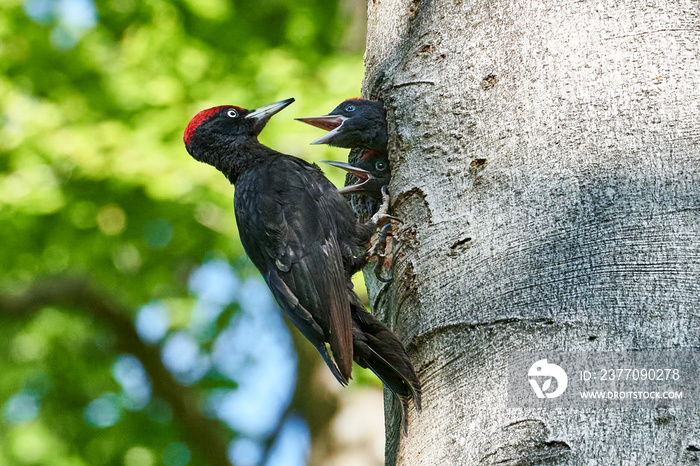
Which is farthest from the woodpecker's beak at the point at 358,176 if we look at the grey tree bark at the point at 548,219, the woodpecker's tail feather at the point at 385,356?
the grey tree bark at the point at 548,219

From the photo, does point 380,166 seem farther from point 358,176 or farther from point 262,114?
point 262,114

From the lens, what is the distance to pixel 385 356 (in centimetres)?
231

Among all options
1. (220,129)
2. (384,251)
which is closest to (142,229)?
(220,129)

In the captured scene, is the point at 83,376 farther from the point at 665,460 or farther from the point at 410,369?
the point at 665,460

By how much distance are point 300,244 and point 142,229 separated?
10.6 feet

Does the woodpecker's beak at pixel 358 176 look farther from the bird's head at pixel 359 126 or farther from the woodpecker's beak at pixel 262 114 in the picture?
the woodpecker's beak at pixel 262 114

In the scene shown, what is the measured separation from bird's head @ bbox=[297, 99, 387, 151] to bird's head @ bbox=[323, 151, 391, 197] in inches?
2.7

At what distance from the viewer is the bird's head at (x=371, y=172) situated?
337 centimetres

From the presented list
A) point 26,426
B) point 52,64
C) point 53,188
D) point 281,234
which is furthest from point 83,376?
point 281,234

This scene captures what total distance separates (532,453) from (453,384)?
1.05 ft

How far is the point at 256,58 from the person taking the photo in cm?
634

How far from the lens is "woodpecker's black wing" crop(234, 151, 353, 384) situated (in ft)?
9.14

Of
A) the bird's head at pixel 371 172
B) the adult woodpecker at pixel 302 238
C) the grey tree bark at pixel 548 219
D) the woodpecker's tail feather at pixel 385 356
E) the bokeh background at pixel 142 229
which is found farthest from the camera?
the bokeh background at pixel 142 229

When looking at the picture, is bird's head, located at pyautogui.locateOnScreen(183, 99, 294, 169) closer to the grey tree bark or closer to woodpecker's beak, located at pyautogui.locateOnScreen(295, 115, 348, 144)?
woodpecker's beak, located at pyautogui.locateOnScreen(295, 115, 348, 144)
